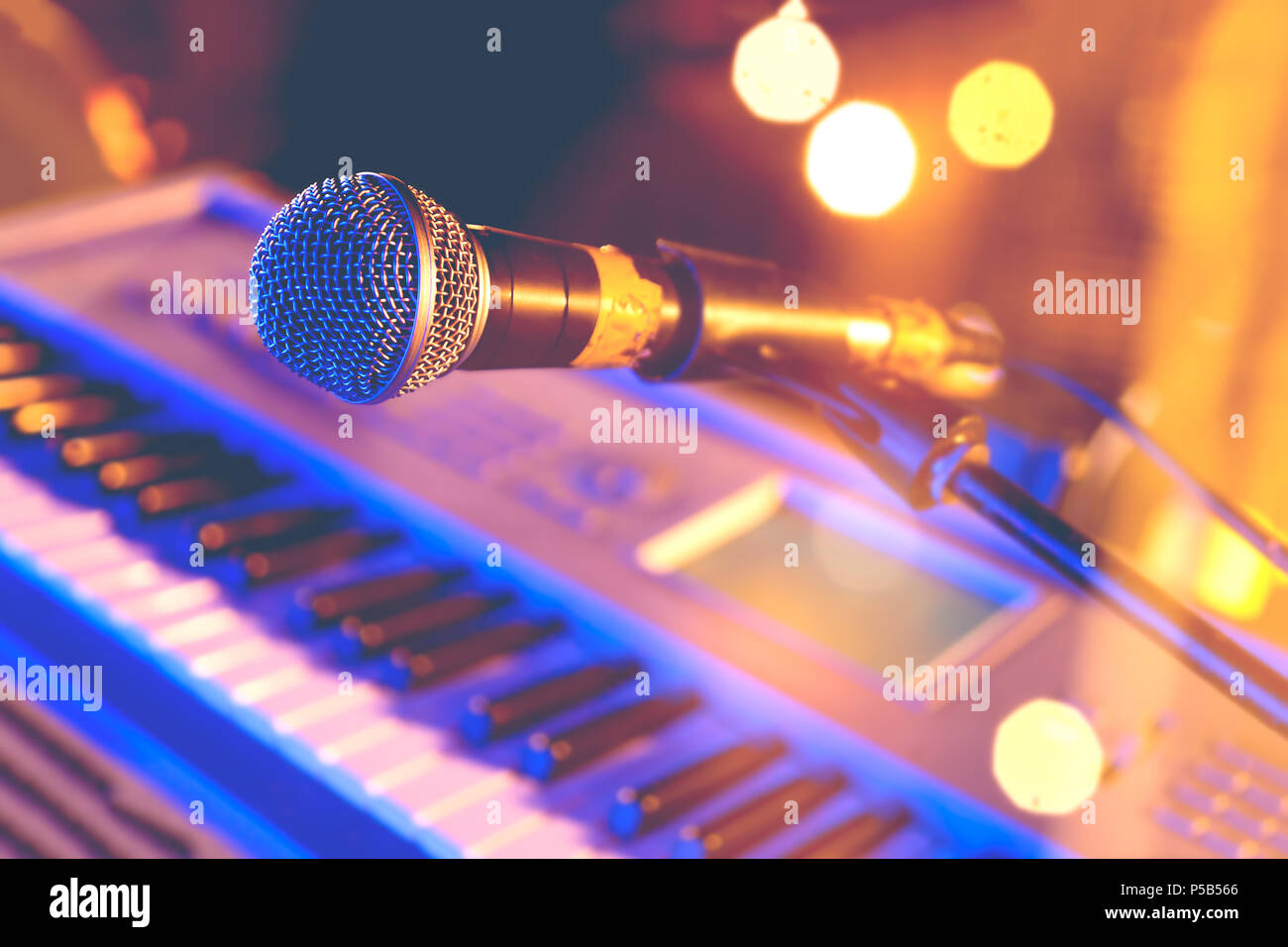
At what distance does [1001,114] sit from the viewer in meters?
1.57

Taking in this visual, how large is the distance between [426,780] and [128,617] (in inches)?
18.7

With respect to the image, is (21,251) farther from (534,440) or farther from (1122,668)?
(1122,668)

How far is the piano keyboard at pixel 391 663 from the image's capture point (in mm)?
1222

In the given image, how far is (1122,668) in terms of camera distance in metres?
1.41

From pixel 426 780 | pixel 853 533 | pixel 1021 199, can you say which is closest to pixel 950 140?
pixel 1021 199

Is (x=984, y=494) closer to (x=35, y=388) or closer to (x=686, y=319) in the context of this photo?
(x=686, y=319)

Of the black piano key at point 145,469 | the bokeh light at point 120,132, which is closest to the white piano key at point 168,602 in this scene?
the black piano key at point 145,469

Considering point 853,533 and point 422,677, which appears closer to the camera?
point 422,677

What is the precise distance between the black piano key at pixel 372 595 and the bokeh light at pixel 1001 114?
1.05 meters

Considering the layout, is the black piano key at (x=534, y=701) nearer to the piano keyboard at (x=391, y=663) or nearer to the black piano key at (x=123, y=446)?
the piano keyboard at (x=391, y=663)

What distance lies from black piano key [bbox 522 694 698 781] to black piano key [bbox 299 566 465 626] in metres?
0.31

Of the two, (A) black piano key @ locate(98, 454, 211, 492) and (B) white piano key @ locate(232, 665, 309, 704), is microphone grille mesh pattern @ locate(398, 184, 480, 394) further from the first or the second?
(A) black piano key @ locate(98, 454, 211, 492)

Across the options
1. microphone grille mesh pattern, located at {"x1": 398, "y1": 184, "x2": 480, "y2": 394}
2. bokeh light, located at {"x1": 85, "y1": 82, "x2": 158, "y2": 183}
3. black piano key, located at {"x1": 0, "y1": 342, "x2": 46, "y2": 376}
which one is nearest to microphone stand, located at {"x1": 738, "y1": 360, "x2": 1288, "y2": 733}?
microphone grille mesh pattern, located at {"x1": 398, "y1": 184, "x2": 480, "y2": 394}

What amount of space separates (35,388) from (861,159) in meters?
1.44
